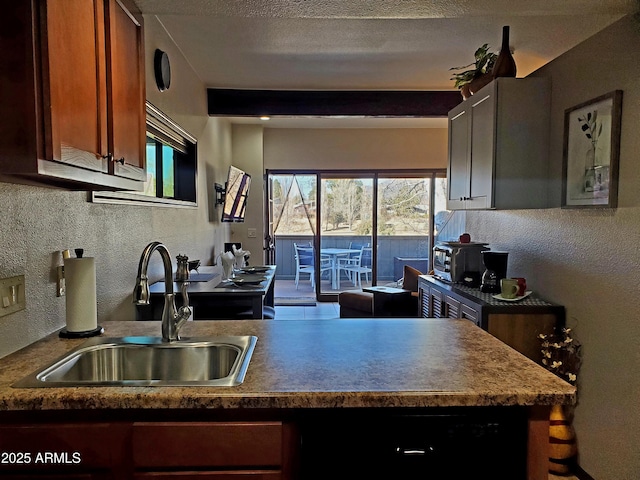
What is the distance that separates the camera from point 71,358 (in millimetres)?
1432

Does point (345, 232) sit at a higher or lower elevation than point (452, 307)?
higher

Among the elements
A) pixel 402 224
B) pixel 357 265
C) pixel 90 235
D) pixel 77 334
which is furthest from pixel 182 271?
pixel 402 224

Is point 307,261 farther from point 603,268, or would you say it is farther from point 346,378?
point 346,378

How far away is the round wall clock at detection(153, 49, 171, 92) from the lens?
2805 millimetres

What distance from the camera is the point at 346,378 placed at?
48.4 inches

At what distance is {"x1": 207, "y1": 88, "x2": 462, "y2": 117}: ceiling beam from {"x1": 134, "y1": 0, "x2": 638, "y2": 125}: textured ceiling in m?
0.10

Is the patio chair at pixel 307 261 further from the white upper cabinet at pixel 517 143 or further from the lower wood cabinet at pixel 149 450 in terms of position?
the lower wood cabinet at pixel 149 450

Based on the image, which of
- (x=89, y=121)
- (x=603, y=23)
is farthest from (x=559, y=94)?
(x=89, y=121)

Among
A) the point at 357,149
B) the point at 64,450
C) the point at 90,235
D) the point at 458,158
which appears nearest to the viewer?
the point at 64,450

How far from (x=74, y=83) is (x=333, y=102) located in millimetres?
3418

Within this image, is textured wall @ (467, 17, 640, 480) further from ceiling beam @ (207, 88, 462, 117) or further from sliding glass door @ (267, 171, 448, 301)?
sliding glass door @ (267, 171, 448, 301)

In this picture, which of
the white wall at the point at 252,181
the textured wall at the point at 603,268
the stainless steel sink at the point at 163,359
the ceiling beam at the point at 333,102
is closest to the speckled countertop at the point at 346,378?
the stainless steel sink at the point at 163,359

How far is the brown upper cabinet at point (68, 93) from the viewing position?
3.51 ft

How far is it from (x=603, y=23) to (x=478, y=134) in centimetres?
90
